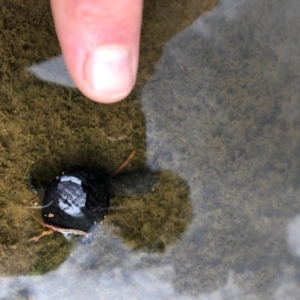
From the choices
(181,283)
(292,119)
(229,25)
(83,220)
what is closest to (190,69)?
(229,25)

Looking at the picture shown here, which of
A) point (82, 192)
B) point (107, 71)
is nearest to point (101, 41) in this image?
point (107, 71)

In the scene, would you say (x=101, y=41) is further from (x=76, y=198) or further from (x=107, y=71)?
(x=76, y=198)

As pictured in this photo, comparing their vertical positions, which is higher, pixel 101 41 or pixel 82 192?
pixel 101 41

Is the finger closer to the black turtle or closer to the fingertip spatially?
the fingertip

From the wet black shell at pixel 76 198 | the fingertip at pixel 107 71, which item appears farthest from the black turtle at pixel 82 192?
the fingertip at pixel 107 71

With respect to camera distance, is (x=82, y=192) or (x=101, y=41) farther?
(x=82, y=192)
